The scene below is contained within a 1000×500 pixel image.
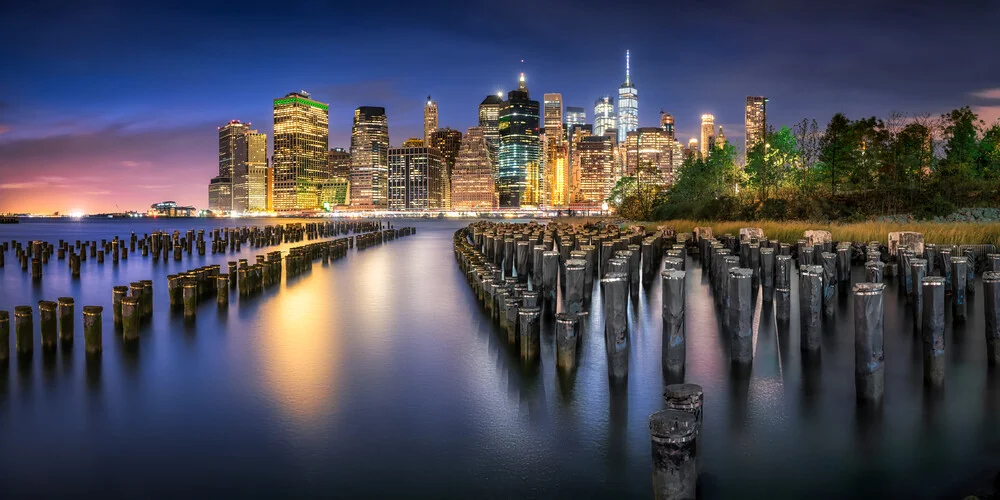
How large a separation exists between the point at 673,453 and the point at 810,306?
5.78 metres

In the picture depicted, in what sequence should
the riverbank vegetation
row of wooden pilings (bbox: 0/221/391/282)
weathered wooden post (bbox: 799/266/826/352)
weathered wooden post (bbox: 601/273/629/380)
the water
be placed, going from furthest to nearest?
the riverbank vegetation → row of wooden pilings (bbox: 0/221/391/282) → weathered wooden post (bbox: 799/266/826/352) → weathered wooden post (bbox: 601/273/629/380) → the water

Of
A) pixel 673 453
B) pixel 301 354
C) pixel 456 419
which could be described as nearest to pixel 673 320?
pixel 456 419

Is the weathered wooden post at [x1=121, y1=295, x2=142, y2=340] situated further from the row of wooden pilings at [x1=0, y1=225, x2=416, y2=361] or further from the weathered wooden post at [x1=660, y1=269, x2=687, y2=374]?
the weathered wooden post at [x1=660, y1=269, x2=687, y2=374]

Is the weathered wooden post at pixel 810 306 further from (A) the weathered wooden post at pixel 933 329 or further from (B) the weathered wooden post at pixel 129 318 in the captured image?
(B) the weathered wooden post at pixel 129 318

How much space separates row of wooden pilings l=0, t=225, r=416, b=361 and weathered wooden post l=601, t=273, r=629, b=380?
7.83 meters

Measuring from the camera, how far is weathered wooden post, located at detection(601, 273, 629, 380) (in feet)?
26.2

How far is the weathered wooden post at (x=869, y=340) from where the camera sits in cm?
694

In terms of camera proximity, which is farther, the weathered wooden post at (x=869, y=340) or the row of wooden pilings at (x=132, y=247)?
the row of wooden pilings at (x=132, y=247)

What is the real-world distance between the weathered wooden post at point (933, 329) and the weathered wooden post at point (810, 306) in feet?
4.15

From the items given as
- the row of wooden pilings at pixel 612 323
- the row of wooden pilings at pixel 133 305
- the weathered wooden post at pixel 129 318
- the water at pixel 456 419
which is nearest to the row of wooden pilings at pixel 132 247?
the row of wooden pilings at pixel 133 305

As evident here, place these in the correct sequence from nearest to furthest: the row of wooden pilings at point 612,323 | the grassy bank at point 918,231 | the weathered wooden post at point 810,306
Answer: the row of wooden pilings at point 612,323 → the weathered wooden post at point 810,306 → the grassy bank at point 918,231

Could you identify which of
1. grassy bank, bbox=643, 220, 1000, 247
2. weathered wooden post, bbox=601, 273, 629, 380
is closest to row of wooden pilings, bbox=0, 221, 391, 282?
weathered wooden post, bbox=601, 273, 629, 380

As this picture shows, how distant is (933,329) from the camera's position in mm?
8016

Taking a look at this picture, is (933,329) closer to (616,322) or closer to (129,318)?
(616,322)
